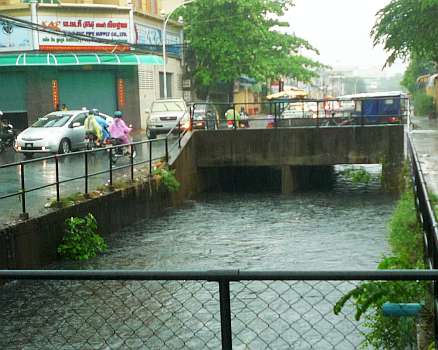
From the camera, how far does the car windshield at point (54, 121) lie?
24594mm

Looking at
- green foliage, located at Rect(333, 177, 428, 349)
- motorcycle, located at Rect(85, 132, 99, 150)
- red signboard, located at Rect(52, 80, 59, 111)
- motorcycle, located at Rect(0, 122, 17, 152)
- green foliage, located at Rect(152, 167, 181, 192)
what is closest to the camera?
green foliage, located at Rect(333, 177, 428, 349)

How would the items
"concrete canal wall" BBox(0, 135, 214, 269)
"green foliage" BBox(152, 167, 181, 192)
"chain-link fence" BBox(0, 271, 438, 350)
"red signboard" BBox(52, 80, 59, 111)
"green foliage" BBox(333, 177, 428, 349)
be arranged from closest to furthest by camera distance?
1. "green foliage" BBox(333, 177, 428, 349)
2. "chain-link fence" BBox(0, 271, 438, 350)
3. "concrete canal wall" BBox(0, 135, 214, 269)
4. "green foliage" BBox(152, 167, 181, 192)
5. "red signboard" BBox(52, 80, 59, 111)

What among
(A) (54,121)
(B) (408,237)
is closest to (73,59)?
(A) (54,121)

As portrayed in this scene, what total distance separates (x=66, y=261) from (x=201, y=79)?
3312cm

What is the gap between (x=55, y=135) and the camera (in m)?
23.8

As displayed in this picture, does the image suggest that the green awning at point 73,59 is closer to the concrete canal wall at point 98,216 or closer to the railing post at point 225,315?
the concrete canal wall at point 98,216

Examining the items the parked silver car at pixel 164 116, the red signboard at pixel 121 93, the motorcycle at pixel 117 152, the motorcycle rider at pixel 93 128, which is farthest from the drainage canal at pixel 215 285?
the red signboard at pixel 121 93

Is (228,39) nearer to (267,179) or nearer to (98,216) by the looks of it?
(267,179)

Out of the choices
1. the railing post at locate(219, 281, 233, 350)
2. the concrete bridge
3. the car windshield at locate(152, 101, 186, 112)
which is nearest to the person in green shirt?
the concrete bridge

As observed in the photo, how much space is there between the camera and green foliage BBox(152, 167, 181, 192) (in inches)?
815

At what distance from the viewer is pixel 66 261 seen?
544 inches

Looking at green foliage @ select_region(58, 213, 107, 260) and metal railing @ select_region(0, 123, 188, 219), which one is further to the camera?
metal railing @ select_region(0, 123, 188, 219)

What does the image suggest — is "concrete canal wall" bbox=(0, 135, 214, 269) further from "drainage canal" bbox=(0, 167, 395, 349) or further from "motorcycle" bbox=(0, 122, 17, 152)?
"motorcycle" bbox=(0, 122, 17, 152)

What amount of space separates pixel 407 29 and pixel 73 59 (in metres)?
15.8
